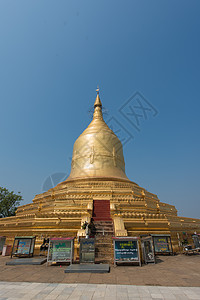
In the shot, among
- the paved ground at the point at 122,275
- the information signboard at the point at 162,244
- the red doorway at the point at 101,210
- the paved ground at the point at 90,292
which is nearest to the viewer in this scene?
the paved ground at the point at 90,292

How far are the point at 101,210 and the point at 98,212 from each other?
32 cm

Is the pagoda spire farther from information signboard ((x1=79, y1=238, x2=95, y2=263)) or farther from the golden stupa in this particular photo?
information signboard ((x1=79, y1=238, x2=95, y2=263))

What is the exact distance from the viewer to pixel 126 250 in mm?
7746

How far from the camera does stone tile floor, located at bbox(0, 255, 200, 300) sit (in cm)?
456

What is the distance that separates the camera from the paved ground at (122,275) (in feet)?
18.1

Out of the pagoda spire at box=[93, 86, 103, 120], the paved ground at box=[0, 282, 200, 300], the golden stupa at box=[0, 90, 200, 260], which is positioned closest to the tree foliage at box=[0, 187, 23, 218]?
the golden stupa at box=[0, 90, 200, 260]

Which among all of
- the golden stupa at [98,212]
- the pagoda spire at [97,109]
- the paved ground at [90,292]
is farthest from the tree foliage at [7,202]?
the paved ground at [90,292]

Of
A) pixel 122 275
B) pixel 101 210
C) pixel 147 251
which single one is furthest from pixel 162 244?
pixel 122 275

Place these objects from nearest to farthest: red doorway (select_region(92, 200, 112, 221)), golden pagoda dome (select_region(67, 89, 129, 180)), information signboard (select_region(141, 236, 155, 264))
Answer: information signboard (select_region(141, 236, 155, 264))
red doorway (select_region(92, 200, 112, 221))
golden pagoda dome (select_region(67, 89, 129, 180))

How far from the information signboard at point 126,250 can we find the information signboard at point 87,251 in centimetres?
104

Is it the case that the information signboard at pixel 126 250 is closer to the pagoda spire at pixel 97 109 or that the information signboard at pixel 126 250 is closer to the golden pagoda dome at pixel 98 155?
the golden pagoda dome at pixel 98 155

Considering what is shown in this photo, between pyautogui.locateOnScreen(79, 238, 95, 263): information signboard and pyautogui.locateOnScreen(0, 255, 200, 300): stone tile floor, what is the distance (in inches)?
43.0

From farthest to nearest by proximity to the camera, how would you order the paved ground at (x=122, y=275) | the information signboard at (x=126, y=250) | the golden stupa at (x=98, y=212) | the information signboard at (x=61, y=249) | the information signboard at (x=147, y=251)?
the golden stupa at (x=98, y=212), the information signboard at (x=147, y=251), the information signboard at (x=61, y=249), the information signboard at (x=126, y=250), the paved ground at (x=122, y=275)

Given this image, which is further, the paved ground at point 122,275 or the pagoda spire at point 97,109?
the pagoda spire at point 97,109
